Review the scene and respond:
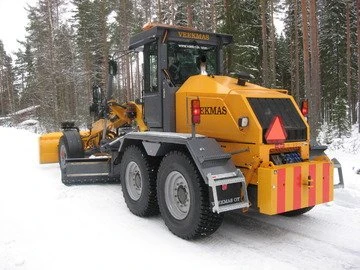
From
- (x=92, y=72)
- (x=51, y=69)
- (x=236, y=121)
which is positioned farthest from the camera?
(x=92, y=72)

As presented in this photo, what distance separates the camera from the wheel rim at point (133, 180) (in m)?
6.07

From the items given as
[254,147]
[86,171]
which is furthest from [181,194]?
[86,171]

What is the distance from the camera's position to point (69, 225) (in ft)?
17.7

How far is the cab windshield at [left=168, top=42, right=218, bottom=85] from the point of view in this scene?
19.9 feet

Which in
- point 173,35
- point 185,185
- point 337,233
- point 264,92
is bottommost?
point 337,233

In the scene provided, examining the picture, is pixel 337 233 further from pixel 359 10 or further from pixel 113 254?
pixel 359 10

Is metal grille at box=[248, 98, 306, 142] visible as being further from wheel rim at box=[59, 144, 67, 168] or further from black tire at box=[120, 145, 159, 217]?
wheel rim at box=[59, 144, 67, 168]

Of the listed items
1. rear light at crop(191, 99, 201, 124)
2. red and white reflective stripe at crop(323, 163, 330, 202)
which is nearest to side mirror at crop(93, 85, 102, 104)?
rear light at crop(191, 99, 201, 124)

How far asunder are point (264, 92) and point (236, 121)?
0.76 meters

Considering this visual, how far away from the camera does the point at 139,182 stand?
6086 mm

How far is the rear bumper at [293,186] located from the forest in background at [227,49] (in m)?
13.5

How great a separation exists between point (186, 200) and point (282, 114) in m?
1.72

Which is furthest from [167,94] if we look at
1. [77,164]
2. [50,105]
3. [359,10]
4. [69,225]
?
[50,105]

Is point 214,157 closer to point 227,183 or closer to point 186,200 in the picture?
point 227,183
